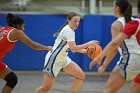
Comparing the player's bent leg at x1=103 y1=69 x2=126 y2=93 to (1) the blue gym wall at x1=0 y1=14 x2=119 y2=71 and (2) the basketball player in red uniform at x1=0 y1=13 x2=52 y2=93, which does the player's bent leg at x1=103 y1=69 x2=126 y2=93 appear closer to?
(2) the basketball player in red uniform at x1=0 y1=13 x2=52 y2=93

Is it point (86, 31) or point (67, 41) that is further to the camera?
point (86, 31)

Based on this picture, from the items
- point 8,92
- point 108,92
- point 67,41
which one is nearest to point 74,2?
point 67,41

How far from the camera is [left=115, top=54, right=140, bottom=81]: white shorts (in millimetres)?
4258

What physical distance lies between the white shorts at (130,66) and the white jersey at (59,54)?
1.63 meters

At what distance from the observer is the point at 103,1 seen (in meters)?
11.5

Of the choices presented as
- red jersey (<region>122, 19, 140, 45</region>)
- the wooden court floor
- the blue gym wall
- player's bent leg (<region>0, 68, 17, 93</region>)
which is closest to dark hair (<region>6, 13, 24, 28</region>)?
player's bent leg (<region>0, 68, 17, 93</region>)

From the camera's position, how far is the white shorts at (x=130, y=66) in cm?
426

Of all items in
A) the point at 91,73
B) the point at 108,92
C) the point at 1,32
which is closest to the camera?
the point at 108,92

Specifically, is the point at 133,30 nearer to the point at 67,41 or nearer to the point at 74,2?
the point at 67,41

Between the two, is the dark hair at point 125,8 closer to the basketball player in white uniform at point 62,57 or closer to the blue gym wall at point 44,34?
the basketball player in white uniform at point 62,57

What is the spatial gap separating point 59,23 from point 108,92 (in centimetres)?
650

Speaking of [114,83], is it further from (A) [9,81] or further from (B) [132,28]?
(A) [9,81]

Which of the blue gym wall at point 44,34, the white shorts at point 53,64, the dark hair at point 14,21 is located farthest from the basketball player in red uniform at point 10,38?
the blue gym wall at point 44,34

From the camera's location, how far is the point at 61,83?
8.23 meters
